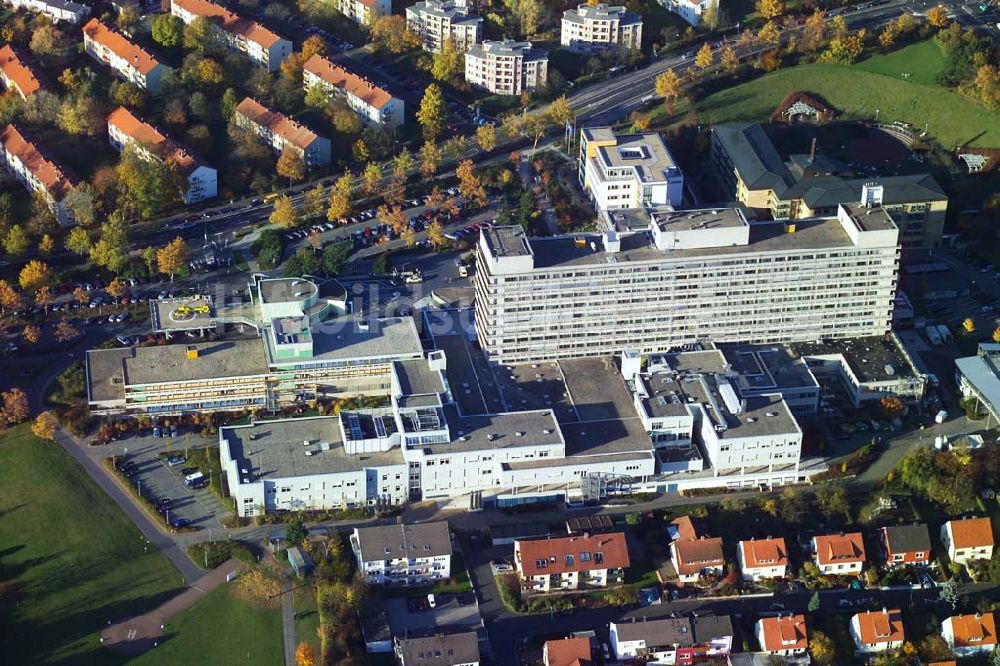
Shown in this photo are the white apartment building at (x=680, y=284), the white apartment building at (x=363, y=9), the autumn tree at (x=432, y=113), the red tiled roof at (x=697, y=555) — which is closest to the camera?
the red tiled roof at (x=697, y=555)

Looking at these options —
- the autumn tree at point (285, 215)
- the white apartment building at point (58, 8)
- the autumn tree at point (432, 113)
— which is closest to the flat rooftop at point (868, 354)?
the autumn tree at point (285, 215)

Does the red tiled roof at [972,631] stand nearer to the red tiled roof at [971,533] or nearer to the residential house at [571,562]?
the red tiled roof at [971,533]

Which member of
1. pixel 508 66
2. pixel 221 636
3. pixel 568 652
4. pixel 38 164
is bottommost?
pixel 221 636

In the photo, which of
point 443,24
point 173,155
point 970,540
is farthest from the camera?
point 443,24

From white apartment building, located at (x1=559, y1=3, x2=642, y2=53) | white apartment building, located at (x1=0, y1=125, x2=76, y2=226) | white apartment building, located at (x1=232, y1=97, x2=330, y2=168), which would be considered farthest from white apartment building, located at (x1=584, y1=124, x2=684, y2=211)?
white apartment building, located at (x1=0, y1=125, x2=76, y2=226)

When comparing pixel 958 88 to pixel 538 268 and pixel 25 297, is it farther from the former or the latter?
pixel 25 297

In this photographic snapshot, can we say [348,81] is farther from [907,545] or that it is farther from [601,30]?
[907,545]

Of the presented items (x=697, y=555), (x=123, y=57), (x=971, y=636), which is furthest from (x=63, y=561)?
(x=123, y=57)
